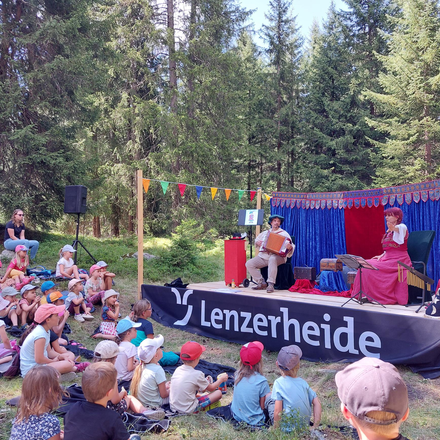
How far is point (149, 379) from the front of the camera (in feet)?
11.4

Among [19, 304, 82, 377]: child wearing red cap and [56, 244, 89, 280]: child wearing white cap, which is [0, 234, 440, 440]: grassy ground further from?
[56, 244, 89, 280]: child wearing white cap

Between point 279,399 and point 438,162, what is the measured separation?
13075 mm

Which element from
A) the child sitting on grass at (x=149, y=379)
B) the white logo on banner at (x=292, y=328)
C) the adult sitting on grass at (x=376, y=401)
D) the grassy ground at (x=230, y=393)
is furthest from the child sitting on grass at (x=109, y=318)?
the adult sitting on grass at (x=376, y=401)

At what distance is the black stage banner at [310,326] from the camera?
438cm

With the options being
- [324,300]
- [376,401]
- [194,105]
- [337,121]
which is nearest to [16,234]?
[324,300]

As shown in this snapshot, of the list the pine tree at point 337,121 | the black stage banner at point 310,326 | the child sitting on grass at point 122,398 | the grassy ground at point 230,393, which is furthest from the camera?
the pine tree at point 337,121

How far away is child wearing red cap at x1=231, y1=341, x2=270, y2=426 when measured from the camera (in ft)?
10.3

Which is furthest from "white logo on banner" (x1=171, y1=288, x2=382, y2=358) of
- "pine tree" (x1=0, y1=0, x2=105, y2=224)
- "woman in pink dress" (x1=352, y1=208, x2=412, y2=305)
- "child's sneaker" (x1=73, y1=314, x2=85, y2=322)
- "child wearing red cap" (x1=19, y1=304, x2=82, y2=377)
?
"pine tree" (x1=0, y1=0, x2=105, y2=224)

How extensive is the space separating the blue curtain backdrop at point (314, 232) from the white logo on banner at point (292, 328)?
2608mm

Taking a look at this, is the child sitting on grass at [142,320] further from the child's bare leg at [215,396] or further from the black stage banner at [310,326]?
the black stage banner at [310,326]

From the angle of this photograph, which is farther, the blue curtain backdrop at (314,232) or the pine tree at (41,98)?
the pine tree at (41,98)

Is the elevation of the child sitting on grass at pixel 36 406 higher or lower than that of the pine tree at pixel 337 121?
lower

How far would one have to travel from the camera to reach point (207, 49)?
14984 mm

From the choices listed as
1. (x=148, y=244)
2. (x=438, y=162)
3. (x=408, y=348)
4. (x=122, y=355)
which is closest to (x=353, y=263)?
(x=408, y=348)
